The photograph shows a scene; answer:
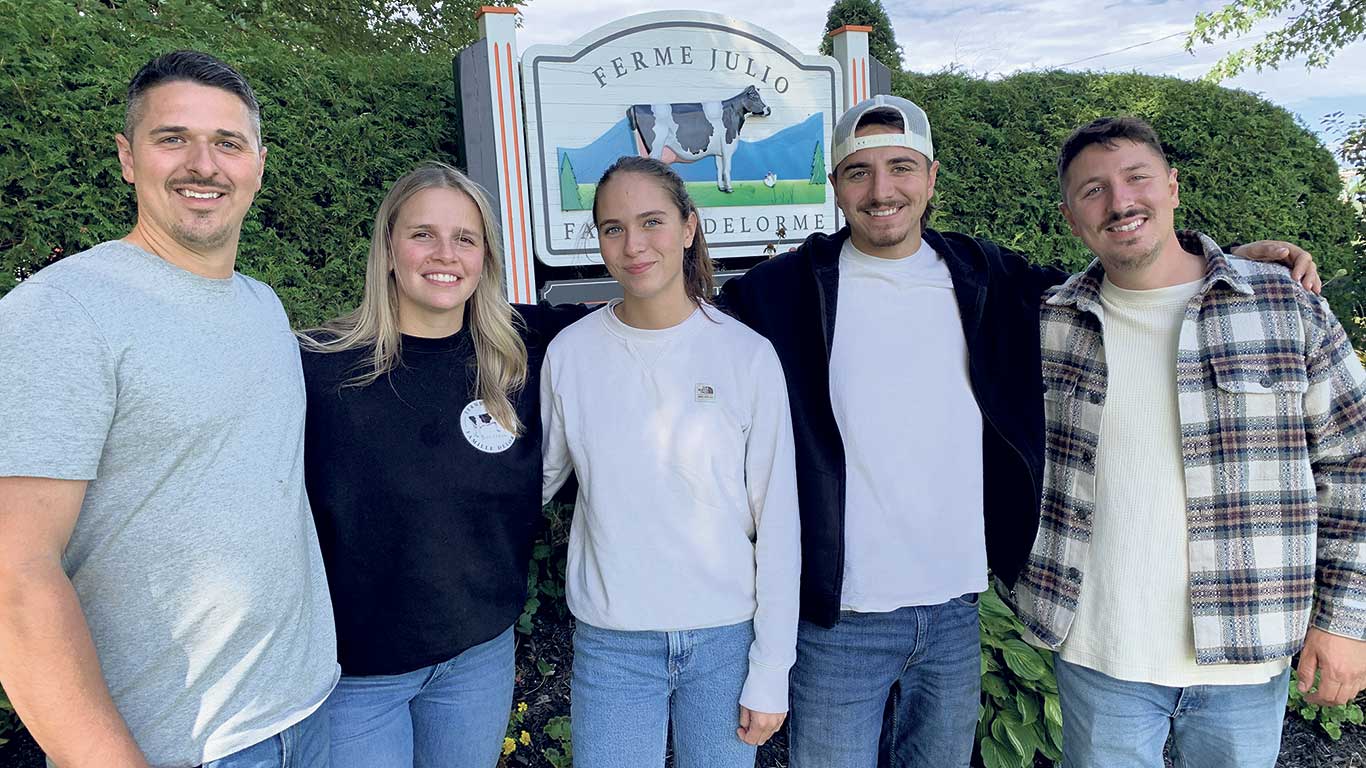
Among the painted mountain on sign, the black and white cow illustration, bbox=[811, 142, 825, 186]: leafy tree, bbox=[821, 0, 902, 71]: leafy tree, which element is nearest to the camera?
the black and white cow illustration

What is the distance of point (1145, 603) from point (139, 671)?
2.09 m

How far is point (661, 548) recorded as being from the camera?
1.84 meters

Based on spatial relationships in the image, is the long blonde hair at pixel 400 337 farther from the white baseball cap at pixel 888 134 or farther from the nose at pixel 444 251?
the white baseball cap at pixel 888 134

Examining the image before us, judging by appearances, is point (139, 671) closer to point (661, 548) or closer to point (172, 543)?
point (172, 543)

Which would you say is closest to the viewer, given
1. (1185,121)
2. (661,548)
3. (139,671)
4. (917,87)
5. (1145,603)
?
(139,671)

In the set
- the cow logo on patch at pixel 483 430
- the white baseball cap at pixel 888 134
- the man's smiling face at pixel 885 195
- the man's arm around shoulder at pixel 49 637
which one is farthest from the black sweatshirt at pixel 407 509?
the white baseball cap at pixel 888 134

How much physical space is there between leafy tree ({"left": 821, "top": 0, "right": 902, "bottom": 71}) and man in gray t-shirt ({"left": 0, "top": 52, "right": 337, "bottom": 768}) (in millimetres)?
5835

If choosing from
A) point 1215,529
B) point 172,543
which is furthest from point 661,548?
point 1215,529

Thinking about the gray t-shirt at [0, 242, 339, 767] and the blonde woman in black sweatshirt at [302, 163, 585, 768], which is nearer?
the gray t-shirt at [0, 242, 339, 767]

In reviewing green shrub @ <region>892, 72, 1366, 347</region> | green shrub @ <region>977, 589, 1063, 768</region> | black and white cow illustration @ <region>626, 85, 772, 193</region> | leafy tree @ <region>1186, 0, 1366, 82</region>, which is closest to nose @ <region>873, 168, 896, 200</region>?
green shrub @ <region>977, 589, 1063, 768</region>

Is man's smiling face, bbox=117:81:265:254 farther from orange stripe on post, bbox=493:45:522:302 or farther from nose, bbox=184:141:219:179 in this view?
orange stripe on post, bbox=493:45:522:302

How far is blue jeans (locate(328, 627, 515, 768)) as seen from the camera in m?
1.75

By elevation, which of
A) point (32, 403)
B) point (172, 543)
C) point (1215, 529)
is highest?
point (32, 403)

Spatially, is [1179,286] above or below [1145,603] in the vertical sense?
above
